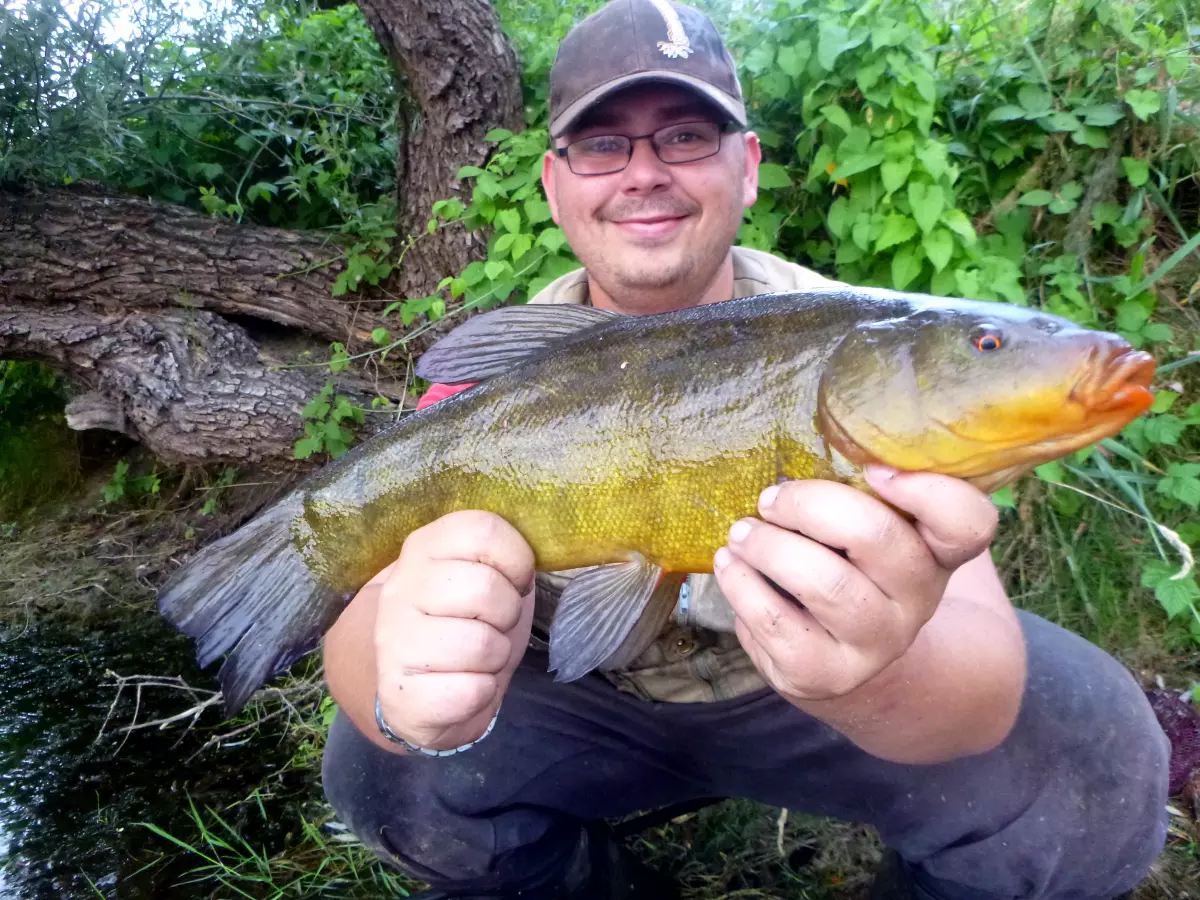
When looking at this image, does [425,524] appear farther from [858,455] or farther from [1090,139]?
[1090,139]

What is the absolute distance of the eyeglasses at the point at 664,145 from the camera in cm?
185

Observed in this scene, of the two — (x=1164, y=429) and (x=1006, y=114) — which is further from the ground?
(x=1006, y=114)

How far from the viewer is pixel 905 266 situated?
2309 millimetres

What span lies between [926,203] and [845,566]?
163cm

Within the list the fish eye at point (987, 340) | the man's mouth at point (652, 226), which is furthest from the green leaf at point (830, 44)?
the fish eye at point (987, 340)

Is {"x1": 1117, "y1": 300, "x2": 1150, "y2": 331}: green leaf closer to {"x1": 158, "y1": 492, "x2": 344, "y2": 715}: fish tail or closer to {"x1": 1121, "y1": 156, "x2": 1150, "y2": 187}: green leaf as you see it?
{"x1": 1121, "y1": 156, "x2": 1150, "y2": 187}: green leaf

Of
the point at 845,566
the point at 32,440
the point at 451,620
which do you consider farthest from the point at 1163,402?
the point at 32,440

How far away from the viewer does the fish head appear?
923 mm

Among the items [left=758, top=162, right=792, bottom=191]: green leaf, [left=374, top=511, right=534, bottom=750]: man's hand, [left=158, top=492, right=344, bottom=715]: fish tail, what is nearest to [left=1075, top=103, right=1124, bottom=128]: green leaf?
[left=758, top=162, right=792, bottom=191]: green leaf

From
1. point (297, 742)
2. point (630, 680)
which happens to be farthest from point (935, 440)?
point (297, 742)

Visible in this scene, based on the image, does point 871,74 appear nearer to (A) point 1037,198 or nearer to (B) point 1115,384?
(A) point 1037,198

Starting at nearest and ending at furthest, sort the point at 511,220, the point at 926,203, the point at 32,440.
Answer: the point at 926,203 → the point at 511,220 → the point at 32,440

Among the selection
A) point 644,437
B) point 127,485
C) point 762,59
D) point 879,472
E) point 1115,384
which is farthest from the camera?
point 127,485

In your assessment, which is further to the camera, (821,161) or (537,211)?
(537,211)
